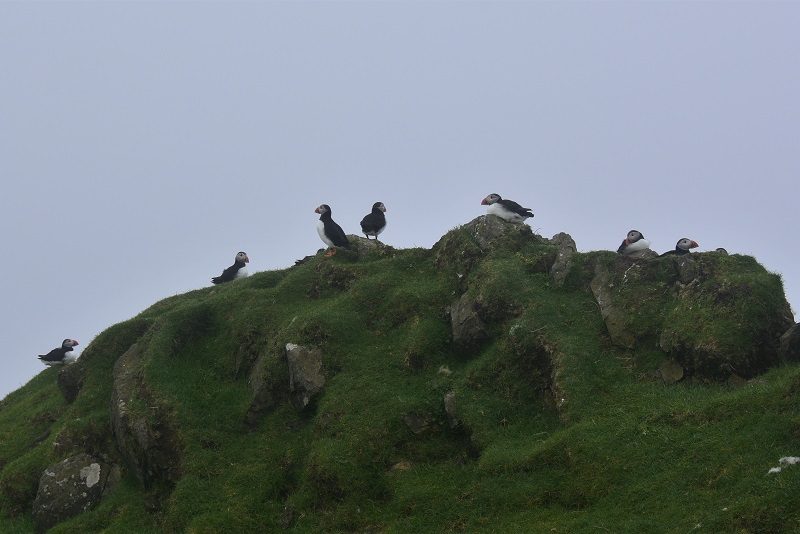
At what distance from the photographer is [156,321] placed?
2402cm

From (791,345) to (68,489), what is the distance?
18.3 meters

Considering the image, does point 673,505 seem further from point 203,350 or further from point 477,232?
point 203,350

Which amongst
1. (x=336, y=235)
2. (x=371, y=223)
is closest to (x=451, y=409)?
(x=336, y=235)

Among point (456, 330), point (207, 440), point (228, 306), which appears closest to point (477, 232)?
point (456, 330)

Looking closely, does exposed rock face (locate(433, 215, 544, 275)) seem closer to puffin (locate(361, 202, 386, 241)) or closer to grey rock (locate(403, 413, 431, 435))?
puffin (locate(361, 202, 386, 241))

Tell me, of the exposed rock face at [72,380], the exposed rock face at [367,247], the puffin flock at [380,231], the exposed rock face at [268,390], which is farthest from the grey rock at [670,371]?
the exposed rock face at [72,380]

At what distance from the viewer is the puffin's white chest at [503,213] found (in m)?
25.4

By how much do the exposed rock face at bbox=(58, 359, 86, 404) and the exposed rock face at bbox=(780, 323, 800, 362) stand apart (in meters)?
20.3

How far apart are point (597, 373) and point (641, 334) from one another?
1812 millimetres

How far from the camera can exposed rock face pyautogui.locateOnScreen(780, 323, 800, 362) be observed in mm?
16719

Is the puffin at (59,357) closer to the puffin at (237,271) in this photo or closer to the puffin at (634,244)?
the puffin at (237,271)

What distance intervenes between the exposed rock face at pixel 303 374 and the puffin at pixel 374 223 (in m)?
8.38

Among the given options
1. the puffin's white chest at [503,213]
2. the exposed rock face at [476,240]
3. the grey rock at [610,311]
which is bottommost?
the grey rock at [610,311]

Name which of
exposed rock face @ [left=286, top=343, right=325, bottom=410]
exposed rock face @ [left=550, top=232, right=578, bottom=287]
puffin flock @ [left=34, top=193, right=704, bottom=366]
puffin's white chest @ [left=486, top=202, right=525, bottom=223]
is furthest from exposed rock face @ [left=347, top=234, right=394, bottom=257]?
exposed rock face @ [left=286, top=343, right=325, bottom=410]
